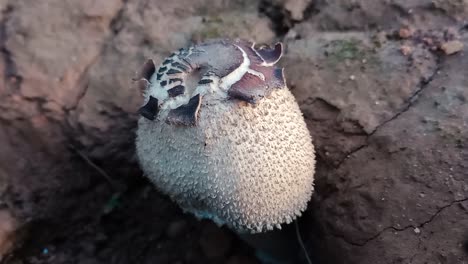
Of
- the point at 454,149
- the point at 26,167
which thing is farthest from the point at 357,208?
the point at 26,167

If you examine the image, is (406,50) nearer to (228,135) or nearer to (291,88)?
(291,88)

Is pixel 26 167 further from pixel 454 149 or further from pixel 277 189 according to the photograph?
pixel 454 149

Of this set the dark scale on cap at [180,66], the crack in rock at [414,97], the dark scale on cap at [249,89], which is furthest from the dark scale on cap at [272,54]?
the crack in rock at [414,97]

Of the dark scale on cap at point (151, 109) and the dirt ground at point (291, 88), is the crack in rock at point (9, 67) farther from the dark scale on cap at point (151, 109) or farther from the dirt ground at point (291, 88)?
the dark scale on cap at point (151, 109)

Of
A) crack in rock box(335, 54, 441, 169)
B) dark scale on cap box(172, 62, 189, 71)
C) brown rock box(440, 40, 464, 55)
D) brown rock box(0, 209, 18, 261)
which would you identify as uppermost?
dark scale on cap box(172, 62, 189, 71)

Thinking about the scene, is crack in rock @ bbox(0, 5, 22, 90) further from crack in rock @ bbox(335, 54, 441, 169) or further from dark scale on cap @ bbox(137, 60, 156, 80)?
crack in rock @ bbox(335, 54, 441, 169)

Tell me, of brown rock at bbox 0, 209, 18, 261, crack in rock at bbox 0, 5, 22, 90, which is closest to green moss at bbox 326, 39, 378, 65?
crack in rock at bbox 0, 5, 22, 90

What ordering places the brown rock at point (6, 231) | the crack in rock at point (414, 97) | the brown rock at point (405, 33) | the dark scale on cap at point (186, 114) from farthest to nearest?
the brown rock at point (6, 231)
the brown rock at point (405, 33)
the crack in rock at point (414, 97)
the dark scale on cap at point (186, 114)
